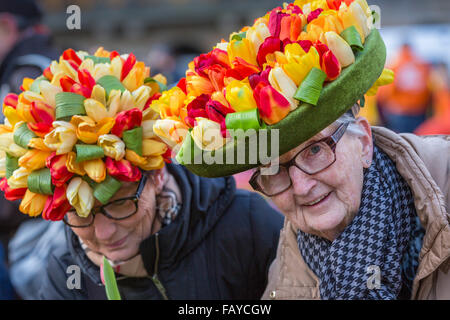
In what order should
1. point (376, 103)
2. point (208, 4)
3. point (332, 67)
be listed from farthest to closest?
point (208, 4)
point (376, 103)
point (332, 67)

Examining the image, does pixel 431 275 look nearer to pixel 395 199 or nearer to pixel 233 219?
pixel 395 199

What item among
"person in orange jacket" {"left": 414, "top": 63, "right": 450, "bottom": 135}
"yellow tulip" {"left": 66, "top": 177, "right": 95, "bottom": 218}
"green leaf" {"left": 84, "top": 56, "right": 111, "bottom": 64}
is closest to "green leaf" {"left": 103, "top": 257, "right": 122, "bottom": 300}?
"yellow tulip" {"left": 66, "top": 177, "right": 95, "bottom": 218}

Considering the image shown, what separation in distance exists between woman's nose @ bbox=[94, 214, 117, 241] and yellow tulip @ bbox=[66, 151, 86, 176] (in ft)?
0.89

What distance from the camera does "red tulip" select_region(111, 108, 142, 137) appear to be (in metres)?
2.39

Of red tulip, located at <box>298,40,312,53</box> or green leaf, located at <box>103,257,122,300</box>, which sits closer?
red tulip, located at <box>298,40,312,53</box>

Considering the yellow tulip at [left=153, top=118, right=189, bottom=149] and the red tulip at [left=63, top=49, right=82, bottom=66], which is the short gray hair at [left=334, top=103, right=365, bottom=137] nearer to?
the yellow tulip at [left=153, top=118, right=189, bottom=149]

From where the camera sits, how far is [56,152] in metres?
2.32

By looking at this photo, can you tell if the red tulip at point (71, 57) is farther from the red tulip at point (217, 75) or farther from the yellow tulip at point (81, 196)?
the red tulip at point (217, 75)

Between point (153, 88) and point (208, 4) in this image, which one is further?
point (208, 4)

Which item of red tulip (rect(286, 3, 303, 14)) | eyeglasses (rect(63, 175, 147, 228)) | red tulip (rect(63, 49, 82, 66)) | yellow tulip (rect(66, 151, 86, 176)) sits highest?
red tulip (rect(286, 3, 303, 14))

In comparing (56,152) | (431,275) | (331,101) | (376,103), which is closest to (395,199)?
(431,275)

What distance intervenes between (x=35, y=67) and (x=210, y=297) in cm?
206

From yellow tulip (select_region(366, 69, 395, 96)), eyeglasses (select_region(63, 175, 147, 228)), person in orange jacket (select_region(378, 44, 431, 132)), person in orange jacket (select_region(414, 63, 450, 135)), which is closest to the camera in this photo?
yellow tulip (select_region(366, 69, 395, 96))

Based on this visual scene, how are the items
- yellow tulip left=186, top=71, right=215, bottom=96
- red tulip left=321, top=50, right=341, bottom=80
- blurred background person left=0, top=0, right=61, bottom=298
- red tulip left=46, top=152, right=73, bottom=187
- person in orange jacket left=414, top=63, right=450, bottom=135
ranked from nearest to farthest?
red tulip left=321, top=50, right=341, bottom=80
yellow tulip left=186, top=71, right=215, bottom=96
red tulip left=46, top=152, right=73, bottom=187
blurred background person left=0, top=0, right=61, bottom=298
person in orange jacket left=414, top=63, right=450, bottom=135
